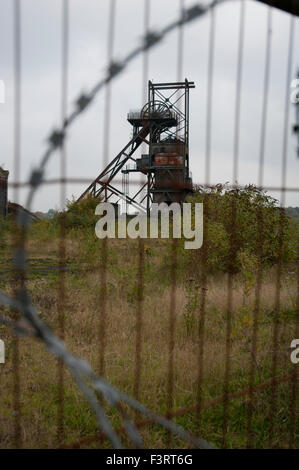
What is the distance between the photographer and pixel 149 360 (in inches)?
100

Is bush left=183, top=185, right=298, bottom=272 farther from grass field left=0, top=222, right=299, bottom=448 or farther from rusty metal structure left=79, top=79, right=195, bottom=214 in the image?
rusty metal structure left=79, top=79, right=195, bottom=214

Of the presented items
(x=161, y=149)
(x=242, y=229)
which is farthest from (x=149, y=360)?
(x=242, y=229)

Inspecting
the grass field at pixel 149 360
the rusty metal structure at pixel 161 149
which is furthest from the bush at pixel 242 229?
the rusty metal structure at pixel 161 149

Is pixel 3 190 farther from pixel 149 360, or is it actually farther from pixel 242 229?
pixel 242 229

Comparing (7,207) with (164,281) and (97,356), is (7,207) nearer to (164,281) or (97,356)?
(97,356)

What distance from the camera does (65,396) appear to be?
→ 218 cm

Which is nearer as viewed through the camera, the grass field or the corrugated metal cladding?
the corrugated metal cladding

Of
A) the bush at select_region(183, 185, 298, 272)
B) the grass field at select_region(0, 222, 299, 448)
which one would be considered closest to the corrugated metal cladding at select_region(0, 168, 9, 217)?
the grass field at select_region(0, 222, 299, 448)

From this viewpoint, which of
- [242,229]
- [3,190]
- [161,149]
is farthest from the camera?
[242,229]

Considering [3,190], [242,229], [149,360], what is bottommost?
[149,360]

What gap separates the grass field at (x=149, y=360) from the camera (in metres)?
1.93

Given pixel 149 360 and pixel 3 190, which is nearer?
pixel 3 190

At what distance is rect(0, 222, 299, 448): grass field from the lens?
6.32 ft
